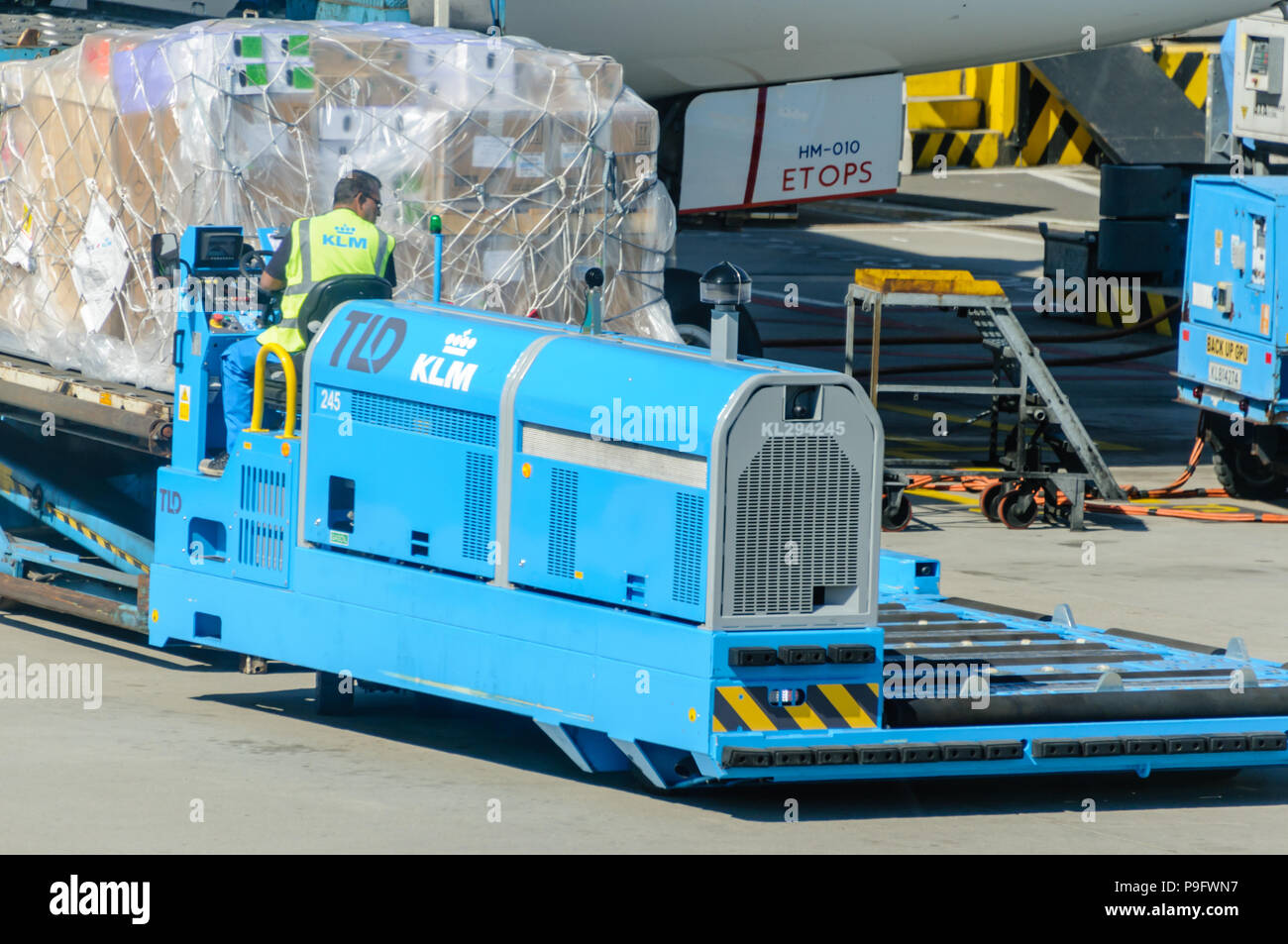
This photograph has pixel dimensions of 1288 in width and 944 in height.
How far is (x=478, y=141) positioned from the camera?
11805 mm

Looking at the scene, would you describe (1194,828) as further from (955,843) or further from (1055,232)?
(1055,232)

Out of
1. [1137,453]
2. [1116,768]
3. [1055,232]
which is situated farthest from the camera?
[1055,232]

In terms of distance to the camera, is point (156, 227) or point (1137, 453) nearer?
point (156, 227)

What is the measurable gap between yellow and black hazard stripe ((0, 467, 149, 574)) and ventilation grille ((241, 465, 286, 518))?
6.00ft

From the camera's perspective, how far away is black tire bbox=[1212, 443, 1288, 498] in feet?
53.1

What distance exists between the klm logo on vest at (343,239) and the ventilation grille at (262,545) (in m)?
1.41

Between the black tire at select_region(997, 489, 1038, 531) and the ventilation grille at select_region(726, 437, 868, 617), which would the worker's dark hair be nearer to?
the ventilation grille at select_region(726, 437, 868, 617)

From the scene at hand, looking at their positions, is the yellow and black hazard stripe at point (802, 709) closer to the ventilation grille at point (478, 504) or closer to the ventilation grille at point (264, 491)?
the ventilation grille at point (478, 504)

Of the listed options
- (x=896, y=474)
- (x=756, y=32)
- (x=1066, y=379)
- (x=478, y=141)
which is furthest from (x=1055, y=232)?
(x=478, y=141)

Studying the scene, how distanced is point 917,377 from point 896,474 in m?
6.74

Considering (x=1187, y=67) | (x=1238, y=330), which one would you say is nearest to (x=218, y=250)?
(x=1238, y=330)

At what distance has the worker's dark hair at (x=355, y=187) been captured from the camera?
10117 millimetres

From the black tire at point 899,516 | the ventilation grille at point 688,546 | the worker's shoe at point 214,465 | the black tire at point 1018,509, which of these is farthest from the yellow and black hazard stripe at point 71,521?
the black tire at point 1018,509

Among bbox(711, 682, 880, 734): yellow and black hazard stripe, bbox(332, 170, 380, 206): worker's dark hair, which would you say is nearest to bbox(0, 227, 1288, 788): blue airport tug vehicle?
bbox(711, 682, 880, 734): yellow and black hazard stripe
